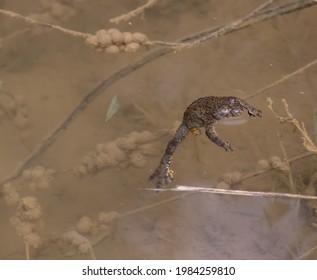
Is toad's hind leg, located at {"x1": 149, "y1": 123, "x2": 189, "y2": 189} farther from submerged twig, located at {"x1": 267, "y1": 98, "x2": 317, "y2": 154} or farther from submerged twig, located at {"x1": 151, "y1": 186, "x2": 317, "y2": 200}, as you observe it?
submerged twig, located at {"x1": 267, "y1": 98, "x2": 317, "y2": 154}

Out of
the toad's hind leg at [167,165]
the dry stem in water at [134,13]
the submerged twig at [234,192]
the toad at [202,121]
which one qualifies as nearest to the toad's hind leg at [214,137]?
the toad at [202,121]

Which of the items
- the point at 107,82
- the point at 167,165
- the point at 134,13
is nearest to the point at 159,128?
the point at 167,165

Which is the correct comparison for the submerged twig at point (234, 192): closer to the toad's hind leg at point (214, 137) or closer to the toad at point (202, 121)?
the toad at point (202, 121)

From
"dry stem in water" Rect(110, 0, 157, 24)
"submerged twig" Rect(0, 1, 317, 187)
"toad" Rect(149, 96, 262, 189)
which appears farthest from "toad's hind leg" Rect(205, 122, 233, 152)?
"dry stem in water" Rect(110, 0, 157, 24)

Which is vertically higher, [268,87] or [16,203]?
[268,87]

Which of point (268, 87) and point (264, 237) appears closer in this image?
point (264, 237)

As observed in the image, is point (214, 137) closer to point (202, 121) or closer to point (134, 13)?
point (202, 121)
